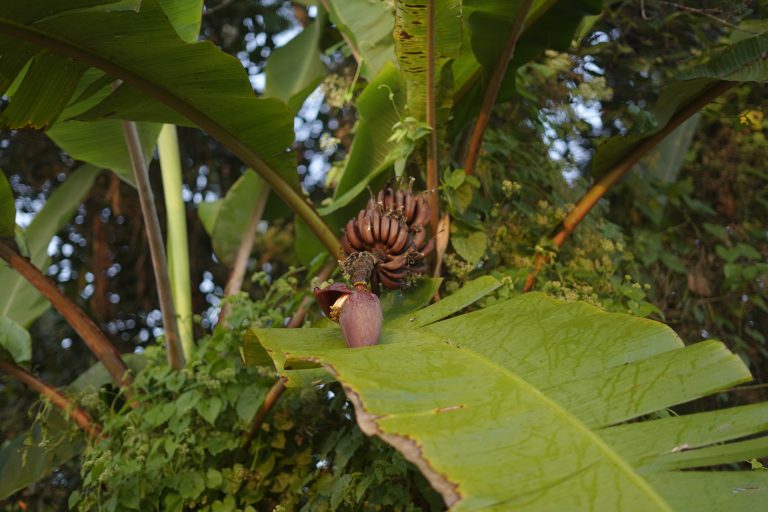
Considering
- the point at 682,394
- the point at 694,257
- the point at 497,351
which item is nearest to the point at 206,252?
the point at 694,257

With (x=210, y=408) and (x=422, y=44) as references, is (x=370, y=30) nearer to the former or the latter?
(x=422, y=44)

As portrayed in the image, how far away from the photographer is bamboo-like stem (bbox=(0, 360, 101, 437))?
2.80 meters

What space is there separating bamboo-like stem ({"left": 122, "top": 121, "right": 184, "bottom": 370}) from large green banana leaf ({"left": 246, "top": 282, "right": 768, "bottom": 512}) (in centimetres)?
111

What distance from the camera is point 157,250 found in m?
2.89

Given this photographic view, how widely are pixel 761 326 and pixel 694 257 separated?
415 millimetres

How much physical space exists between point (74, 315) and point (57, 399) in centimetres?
27

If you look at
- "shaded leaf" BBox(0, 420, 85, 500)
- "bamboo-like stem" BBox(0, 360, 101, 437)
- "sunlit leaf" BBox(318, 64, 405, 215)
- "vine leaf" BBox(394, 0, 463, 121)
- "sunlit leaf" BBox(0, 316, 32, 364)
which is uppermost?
"vine leaf" BBox(394, 0, 463, 121)

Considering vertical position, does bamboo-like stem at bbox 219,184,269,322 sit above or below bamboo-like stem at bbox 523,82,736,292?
below

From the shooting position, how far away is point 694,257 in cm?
398

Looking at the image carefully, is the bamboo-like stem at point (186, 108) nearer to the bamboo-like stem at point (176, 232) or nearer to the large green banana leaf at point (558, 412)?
the large green banana leaf at point (558, 412)

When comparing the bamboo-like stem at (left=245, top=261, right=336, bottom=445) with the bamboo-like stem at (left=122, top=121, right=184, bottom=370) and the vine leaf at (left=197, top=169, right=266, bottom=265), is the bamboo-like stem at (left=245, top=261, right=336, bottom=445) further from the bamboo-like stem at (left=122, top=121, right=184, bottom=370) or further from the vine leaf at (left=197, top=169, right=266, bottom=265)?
the vine leaf at (left=197, top=169, right=266, bottom=265)

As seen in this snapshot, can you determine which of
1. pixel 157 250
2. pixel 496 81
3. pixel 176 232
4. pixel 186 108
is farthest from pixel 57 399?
pixel 496 81

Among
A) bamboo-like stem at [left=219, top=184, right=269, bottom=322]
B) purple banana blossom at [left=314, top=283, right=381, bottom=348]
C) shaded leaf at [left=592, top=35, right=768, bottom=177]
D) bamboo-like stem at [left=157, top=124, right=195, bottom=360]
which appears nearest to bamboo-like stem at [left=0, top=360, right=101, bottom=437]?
bamboo-like stem at [left=157, top=124, right=195, bottom=360]

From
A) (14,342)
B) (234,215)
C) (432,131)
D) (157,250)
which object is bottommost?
(14,342)
